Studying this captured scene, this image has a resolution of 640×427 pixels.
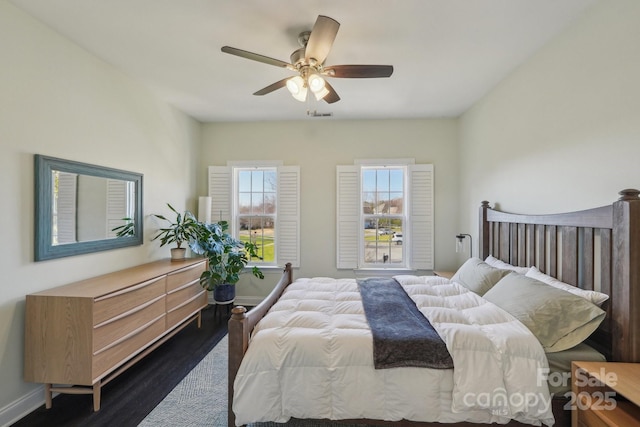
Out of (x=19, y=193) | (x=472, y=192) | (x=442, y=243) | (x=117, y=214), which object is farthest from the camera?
(x=442, y=243)

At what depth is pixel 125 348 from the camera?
2125mm

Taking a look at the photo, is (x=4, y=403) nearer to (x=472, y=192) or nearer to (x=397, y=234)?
(x=397, y=234)

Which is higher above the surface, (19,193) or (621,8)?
(621,8)

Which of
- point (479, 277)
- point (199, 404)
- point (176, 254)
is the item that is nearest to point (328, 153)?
point (176, 254)

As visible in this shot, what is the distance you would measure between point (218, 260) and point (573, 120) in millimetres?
3677

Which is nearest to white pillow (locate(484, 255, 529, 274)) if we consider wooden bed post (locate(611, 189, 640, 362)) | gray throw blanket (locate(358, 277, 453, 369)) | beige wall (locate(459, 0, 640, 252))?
beige wall (locate(459, 0, 640, 252))

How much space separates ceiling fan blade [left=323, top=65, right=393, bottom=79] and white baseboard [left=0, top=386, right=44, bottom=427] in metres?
3.11

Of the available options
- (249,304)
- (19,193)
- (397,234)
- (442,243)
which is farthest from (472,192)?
(19,193)

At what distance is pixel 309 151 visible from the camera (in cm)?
404

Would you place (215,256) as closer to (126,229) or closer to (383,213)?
(126,229)

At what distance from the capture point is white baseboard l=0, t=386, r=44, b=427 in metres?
1.79

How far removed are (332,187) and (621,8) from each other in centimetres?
302

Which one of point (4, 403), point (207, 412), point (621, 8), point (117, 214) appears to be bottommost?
point (207, 412)

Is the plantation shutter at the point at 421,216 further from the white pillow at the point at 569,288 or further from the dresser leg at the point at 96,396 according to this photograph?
the dresser leg at the point at 96,396
